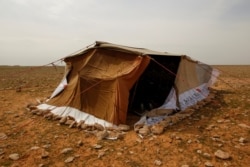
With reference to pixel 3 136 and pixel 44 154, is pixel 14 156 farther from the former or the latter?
pixel 3 136

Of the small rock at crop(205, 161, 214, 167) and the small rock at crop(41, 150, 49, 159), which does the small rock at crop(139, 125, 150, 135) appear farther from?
the small rock at crop(41, 150, 49, 159)

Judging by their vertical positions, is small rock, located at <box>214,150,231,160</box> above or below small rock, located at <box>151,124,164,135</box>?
below

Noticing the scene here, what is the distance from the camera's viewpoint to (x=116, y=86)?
287 inches

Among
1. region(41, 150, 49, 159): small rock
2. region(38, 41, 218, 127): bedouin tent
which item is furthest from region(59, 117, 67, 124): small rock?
region(41, 150, 49, 159): small rock

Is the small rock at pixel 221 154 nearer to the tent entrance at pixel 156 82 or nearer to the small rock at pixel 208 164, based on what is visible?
the small rock at pixel 208 164

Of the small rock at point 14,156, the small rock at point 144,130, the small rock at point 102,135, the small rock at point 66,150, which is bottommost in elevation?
the small rock at point 14,156

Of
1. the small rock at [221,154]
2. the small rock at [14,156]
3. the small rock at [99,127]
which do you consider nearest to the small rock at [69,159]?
the small rock at [14,156]

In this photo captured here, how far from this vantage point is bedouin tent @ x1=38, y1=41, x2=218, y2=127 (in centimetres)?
735

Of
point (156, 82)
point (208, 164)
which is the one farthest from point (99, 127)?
point (156, 82)

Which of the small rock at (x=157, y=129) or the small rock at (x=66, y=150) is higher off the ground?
the small rock at (x=157, y=129)

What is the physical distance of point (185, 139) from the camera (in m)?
6.29

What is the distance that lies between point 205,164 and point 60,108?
5.35 metres

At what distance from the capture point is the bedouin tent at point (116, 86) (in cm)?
735

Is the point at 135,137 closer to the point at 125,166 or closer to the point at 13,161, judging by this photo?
the point at 125,166
